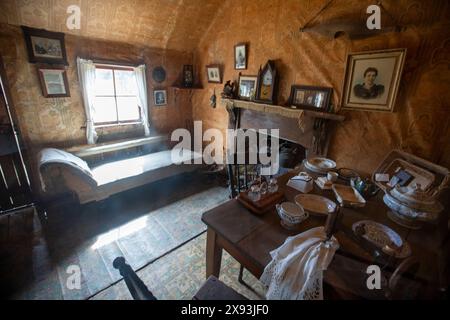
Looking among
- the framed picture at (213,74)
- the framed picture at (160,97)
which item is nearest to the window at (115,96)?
the framed picture at (160,97)

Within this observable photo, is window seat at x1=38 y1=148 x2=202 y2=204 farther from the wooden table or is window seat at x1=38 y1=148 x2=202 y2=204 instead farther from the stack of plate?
the stack of plate

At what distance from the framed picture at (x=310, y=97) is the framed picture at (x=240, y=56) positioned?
896 mm

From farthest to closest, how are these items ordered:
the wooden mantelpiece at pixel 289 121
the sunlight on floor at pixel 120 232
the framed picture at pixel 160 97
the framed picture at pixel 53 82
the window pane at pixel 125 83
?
the framed picture at pixel 160 97, the window pane at pixel 125 83, the framed picture at pixel 53 82, the wooden mantelpiece at pixel 289 121, the sunlight on floor at pixel 120 232

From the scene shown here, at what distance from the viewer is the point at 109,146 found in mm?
3113

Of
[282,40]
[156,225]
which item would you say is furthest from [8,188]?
[282,40]

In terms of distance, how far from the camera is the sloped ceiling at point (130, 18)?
2.24 m

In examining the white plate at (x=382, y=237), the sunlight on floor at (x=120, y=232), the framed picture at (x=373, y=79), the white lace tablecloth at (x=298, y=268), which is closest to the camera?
the white lace tablecloth at (x=298, y=268)

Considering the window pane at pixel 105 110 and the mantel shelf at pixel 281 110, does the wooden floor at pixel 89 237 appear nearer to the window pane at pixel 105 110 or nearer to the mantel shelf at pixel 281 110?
the window pane at pixel 105 110

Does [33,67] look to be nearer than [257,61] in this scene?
Yes

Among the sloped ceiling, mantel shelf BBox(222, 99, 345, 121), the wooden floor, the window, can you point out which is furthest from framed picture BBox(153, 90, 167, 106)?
the wooden floor

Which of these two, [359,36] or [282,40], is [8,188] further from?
[359,36]

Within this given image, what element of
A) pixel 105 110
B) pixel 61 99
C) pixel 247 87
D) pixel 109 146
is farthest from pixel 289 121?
pixel 61 99

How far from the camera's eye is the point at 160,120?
3822mm
